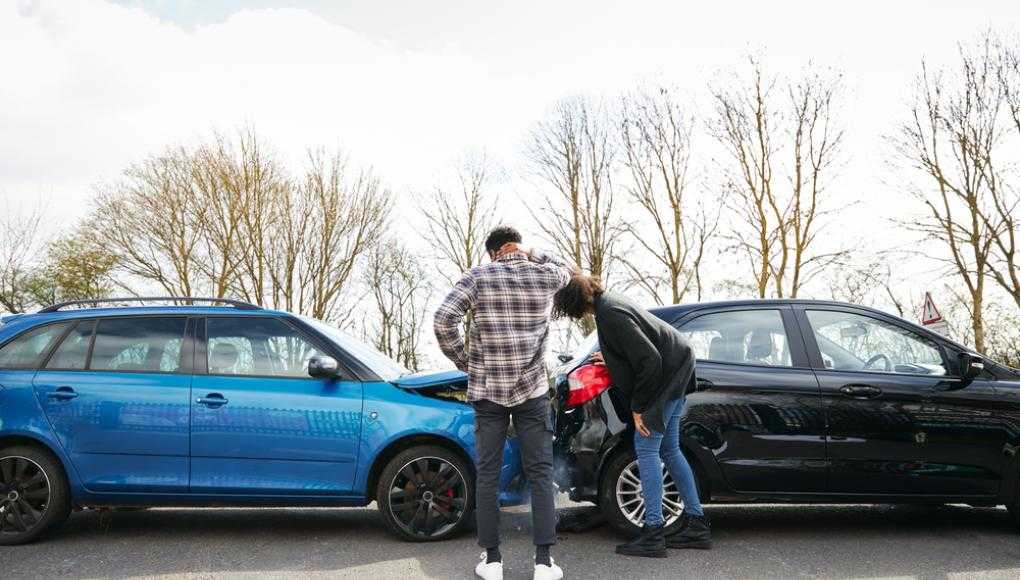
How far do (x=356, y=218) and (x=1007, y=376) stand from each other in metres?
25.1

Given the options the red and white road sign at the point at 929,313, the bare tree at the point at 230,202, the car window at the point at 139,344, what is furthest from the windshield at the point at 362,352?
the bare tree at the point at 230,202

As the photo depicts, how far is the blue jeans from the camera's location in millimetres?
4707

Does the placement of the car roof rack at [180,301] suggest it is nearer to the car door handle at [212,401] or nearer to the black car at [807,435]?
the car door handle at [212,401]

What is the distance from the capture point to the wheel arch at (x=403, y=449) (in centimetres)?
511

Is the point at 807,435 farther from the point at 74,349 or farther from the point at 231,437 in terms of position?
the point at 74,349

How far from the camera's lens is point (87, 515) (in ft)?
20.4

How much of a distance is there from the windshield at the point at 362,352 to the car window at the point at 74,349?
4.82 ft

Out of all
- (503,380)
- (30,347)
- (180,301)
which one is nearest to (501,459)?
(503,380)

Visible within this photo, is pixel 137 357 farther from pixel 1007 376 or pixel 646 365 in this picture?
pixel 1007 376

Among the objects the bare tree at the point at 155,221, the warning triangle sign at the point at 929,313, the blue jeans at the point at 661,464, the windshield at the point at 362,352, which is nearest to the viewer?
the blue jeans at the point at 661,464

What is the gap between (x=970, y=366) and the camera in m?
5.13

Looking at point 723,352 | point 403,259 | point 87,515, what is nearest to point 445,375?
point 723,352

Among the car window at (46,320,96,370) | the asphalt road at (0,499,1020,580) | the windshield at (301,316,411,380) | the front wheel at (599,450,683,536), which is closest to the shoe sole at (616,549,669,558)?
the asphalt road at (0,499,1020,580)

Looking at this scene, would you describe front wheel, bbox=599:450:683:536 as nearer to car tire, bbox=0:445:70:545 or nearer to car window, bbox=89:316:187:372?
car window, bbox=89:316:187:372
